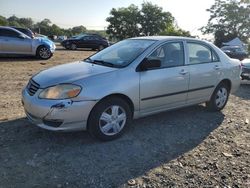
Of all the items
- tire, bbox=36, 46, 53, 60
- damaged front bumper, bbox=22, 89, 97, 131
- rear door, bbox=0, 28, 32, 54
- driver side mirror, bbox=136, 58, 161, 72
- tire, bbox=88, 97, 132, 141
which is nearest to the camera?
damaged front bumper, bbox=22, 89, 97, 131


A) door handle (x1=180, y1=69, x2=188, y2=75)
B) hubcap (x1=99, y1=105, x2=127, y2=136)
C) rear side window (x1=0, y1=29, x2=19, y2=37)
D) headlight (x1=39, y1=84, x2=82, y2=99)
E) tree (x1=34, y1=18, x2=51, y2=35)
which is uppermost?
tree (x1=34, y1=18, x2=51, y2=35)

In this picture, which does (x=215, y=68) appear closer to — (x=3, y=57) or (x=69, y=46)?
(x=3, y=57)

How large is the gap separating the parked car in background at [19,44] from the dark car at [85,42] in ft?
38.8

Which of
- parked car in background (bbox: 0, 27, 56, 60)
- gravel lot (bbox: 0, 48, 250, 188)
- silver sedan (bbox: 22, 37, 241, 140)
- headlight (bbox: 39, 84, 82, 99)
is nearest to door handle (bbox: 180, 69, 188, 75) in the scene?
silver sedan (bbox: 22, 37, 241, 140)

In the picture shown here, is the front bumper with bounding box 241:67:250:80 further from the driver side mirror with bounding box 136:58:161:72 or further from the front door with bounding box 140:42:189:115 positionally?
the driver side mirror with bounding box 136:58:161:72

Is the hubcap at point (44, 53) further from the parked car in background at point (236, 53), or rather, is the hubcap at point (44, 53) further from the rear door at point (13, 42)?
the parked car in background at point (236, 53)

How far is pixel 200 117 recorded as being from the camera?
6.50 m

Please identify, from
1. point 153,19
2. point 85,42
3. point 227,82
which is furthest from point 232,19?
point 227,82

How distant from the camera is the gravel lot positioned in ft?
13.0

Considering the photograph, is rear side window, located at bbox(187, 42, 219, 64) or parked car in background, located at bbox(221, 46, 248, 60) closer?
rear side window, located at bbox(187, 42, 219, 64)

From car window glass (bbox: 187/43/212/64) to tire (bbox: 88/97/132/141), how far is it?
1787 millimetres

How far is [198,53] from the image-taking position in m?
6.31

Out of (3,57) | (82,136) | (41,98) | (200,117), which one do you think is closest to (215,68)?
(200,117)

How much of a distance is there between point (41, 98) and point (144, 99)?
1609 mm
